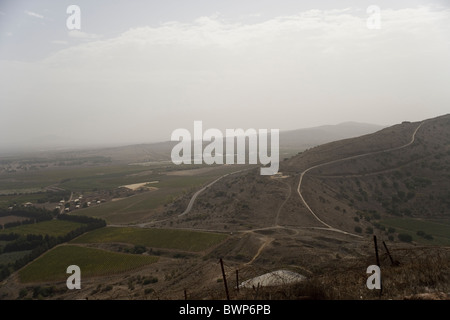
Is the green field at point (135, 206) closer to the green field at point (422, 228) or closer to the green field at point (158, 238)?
the green field at point (158, 238)

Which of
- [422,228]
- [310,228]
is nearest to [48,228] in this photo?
[310,228]

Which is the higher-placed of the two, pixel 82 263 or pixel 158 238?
pixel 158 238

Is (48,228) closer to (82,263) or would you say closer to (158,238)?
(82,263)

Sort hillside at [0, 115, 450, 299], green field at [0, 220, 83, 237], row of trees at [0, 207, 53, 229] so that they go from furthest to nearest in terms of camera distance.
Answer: row of trees at [0, 207, 53, 229] < green field at [0, 220, 83, 237] < hillside at [0, 115, 450, 299]

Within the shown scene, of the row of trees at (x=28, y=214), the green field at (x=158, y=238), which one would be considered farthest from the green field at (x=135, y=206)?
the green field at (x=158, y=238)

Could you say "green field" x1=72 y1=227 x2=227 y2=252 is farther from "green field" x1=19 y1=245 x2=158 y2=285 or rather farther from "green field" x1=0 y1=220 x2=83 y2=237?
"green field" x1=0 y1=220 x2=83 y2=237

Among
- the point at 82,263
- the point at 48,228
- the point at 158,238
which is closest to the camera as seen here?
the point at 82,263

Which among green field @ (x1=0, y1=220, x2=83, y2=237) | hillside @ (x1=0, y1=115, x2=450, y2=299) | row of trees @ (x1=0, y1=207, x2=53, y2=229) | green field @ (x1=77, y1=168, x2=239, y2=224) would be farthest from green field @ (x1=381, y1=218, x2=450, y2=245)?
row of trees @ (x1=0, y1=207, x2=53, y2=229)
